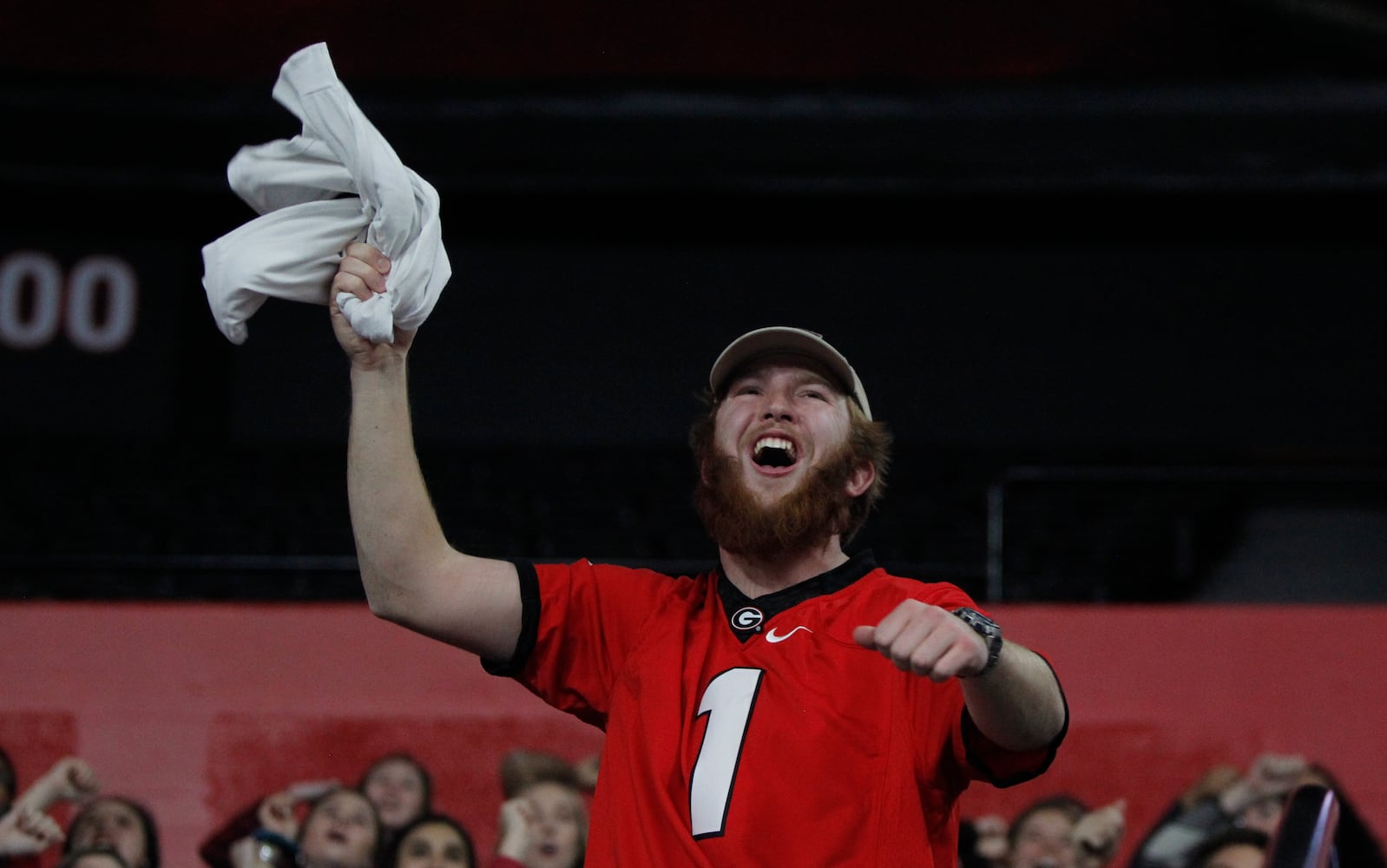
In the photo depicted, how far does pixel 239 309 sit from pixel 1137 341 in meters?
7.23

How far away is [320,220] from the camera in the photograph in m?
1.74

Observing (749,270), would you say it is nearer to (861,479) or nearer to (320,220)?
(861,479)

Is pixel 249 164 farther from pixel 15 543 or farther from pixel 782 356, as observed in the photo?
pixel 15 543

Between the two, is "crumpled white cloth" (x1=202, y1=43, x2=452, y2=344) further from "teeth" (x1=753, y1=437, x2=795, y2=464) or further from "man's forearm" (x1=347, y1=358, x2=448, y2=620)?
"teeth" (x1=753, y1=437, x2=795, y2=464)

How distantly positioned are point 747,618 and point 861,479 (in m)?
0.31

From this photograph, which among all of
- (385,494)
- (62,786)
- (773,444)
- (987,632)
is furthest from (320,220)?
(62,786)

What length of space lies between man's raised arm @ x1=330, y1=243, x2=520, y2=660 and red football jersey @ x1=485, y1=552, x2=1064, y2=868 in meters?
0.14

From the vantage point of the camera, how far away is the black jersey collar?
6.34 ft

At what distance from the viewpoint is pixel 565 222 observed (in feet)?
27.5

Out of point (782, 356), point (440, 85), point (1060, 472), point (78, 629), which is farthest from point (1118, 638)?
point (440, 85)

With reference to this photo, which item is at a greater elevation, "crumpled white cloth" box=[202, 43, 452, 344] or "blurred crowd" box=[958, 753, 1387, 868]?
"crumpled white cloth" box=[202, 43, 452, 344]

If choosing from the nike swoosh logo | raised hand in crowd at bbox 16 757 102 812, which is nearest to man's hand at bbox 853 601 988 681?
the nike swoosh logo

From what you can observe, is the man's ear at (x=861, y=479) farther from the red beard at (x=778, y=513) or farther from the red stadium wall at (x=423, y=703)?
the red stadium wall at (x=423, y=703)

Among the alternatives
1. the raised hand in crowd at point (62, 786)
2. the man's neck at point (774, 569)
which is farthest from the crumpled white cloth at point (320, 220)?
the raised hand in crowd at point (62, 786)
